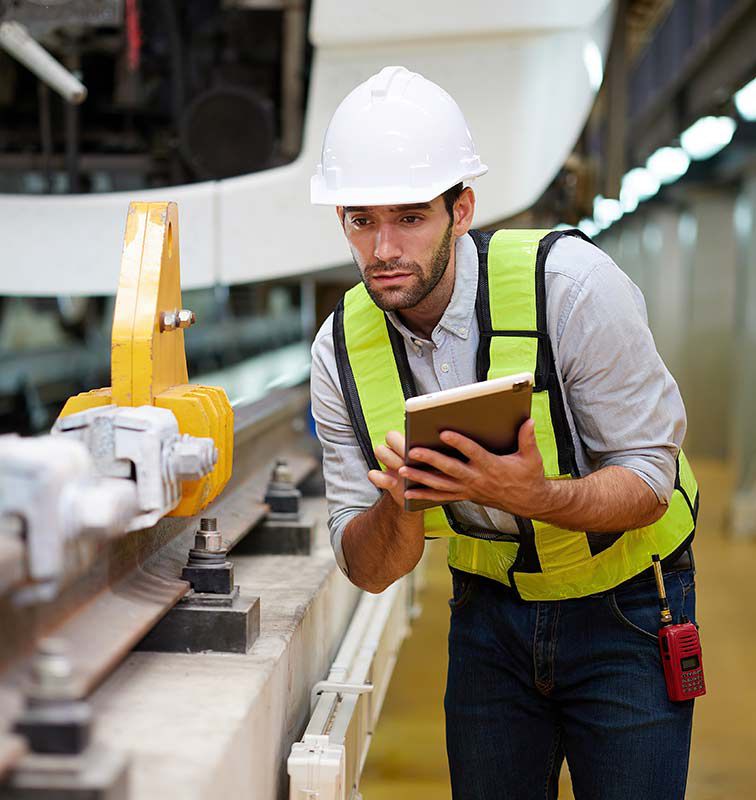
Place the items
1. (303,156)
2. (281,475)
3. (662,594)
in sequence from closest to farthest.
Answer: (662,594) → (281,475) → (303,156)

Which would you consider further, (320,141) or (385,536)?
(320,141)

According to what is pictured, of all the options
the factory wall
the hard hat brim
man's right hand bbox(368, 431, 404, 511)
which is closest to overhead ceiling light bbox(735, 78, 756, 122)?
the factory wall

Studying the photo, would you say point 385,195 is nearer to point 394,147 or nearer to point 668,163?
point 394,147

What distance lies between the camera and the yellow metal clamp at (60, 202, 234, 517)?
147 centimetres

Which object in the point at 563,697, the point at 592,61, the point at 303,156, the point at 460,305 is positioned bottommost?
Result: the point at 563,697

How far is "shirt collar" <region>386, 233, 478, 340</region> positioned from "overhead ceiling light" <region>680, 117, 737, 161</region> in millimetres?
4950

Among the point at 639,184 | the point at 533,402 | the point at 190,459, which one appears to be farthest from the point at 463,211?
the point at 639,184

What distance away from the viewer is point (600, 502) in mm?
1490

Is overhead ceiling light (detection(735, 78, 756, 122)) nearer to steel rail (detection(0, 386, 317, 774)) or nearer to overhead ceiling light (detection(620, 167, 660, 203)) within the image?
overhead ceiling light (detection(620, 167, 660, 203))

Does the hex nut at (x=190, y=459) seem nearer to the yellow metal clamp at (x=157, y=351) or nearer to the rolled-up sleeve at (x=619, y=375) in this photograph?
the yellow metal clamp at (x=157, y=351)

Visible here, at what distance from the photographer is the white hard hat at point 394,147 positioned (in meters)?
1.58

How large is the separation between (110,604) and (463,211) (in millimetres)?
758

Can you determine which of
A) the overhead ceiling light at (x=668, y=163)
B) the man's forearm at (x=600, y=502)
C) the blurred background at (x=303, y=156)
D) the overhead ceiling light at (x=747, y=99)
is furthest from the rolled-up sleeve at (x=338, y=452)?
the overhead ceiling light at (x=668, y=163)

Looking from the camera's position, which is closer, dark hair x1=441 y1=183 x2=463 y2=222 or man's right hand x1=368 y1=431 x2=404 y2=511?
man's right hand x1=368 y1=431 x2=404 y2=511
